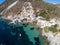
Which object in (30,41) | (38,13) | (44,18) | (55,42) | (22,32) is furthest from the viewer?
(38,13)

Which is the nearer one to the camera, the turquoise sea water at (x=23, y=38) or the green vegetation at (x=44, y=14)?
the turquoise sea water at (x=23, y=38)

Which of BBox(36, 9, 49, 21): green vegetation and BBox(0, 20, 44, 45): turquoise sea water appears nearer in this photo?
BBox(0, 20, 44, 45): turquoise sea water

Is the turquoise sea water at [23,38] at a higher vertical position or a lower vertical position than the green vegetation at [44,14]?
higher

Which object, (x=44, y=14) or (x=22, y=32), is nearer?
(x=22, y=32)

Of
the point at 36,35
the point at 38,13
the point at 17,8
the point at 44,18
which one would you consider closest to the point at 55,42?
the point at 36,35

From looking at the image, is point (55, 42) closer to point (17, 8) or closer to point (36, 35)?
point (36, 35)

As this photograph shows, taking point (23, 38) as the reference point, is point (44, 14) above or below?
below

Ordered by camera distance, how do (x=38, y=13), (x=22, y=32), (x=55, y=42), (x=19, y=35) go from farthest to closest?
(x=38, y=13)
(x=22, y=32)
(x=19, y=35)
(x=55, y=42)

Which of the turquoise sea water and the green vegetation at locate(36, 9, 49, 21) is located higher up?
the turquoise sea water

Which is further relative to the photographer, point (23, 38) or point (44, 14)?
point (44, 14)
